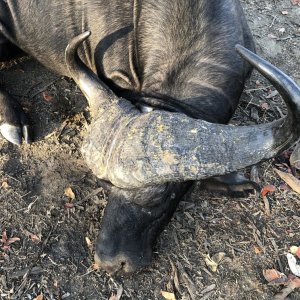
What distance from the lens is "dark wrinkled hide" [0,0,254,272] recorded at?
11.6 feet

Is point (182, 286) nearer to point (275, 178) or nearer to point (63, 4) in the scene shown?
point (275, 178)

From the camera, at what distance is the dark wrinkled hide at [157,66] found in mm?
3545

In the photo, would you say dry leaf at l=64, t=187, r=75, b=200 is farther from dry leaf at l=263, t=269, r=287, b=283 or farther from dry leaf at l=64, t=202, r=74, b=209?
dry leaf at l=263, t=269, r=287, b=283

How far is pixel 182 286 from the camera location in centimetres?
396

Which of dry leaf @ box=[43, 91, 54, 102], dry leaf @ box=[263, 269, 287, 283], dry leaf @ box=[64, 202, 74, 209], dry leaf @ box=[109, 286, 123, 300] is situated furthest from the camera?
dry leaf @ box=[43, 91, 54, 102]

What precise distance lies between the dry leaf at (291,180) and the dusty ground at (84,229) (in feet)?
0.18

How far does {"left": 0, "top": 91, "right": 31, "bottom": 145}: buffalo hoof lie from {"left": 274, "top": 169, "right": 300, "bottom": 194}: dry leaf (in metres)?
2.43

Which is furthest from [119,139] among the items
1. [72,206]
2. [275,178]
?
[275,178]

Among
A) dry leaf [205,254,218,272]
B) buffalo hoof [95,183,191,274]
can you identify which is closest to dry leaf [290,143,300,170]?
dry leaf [205,254,218,272]

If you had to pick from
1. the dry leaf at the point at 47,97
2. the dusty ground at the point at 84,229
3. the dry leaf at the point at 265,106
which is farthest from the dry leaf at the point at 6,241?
the dry leaf at the point at 265,106

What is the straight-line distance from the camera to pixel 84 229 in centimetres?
418

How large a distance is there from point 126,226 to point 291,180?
186cm

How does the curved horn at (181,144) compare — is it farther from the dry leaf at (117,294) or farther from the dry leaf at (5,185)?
the dry leaf at (5,185)

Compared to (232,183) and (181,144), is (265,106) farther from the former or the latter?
(181,144)
